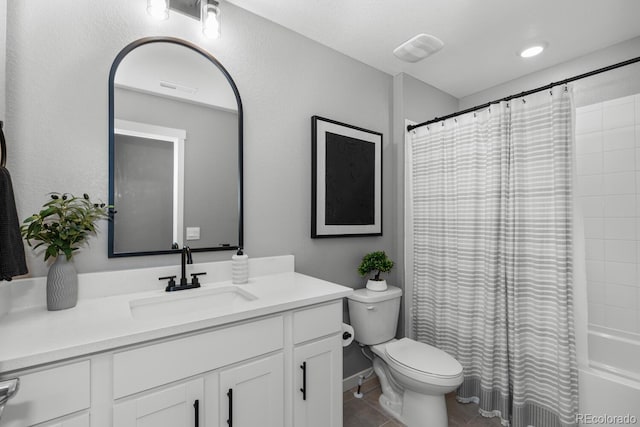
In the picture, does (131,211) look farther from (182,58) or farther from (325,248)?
(325,248)

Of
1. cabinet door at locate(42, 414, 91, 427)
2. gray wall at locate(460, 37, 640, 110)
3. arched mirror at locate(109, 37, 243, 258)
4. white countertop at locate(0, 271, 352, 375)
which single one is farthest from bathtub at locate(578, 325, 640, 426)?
cabinet door at locate(42, 414, 91, 427)

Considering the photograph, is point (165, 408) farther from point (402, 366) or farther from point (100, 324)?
point (402, 366)

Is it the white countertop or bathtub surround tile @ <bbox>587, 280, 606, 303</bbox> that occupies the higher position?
the white countertop

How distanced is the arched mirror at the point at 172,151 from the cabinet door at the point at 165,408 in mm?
676

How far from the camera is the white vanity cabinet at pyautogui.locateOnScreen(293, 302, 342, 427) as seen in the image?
1.28 m

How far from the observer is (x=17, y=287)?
3.64 feet

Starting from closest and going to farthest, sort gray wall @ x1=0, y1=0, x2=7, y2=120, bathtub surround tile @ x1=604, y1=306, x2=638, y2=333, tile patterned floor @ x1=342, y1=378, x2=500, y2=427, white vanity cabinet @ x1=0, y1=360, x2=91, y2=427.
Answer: white vanity cabinet @ x1=0, y1=360, x2=91, y2=427
gray wall @ x1=0, y1=0, x2=7, y2=120
tile patterned floor @ x1=342, y1=378, x2=500, y2=427
bathtub surround tile @ x1=604, y1=306, x2=638, y2=333

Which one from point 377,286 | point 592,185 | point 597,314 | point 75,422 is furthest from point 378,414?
point 592,185

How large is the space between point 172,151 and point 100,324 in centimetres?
85

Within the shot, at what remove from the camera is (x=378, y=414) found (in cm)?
189

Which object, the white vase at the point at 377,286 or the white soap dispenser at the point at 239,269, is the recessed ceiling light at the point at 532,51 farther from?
the white soap dispenser at the point at 239,269

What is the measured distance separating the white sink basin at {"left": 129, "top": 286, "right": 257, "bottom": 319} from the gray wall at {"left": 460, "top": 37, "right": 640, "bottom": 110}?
237 cm

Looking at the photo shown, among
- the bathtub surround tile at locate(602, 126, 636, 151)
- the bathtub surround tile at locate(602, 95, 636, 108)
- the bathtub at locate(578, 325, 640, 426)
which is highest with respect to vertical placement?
the bathtub surround tile at locate(602, 95, 636, 108)

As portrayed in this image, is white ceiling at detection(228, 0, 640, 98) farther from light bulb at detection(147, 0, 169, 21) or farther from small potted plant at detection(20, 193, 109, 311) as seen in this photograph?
small potted plant at detection(20, 193, 109, 311)
